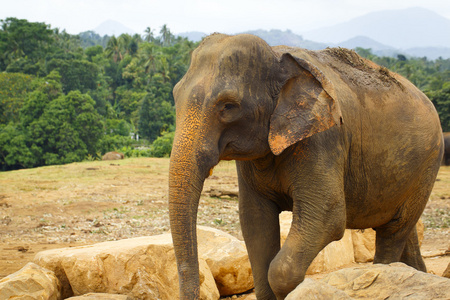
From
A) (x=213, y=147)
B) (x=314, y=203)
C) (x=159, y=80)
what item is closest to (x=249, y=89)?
(x=213, y=147)

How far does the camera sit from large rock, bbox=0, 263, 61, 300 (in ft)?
13.6

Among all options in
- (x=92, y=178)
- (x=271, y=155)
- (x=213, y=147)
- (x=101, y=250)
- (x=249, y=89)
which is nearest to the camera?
(x=213, y=147)

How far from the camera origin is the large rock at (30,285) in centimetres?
415

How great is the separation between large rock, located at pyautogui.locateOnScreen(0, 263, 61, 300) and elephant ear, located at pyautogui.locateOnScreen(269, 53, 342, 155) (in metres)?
2.35

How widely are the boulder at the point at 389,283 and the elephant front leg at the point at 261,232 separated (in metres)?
0.74

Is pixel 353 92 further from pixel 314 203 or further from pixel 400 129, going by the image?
pixel 314 203

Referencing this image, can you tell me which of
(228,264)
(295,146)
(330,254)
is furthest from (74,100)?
(295,146)

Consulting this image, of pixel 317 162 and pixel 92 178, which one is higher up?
pixel 317 162

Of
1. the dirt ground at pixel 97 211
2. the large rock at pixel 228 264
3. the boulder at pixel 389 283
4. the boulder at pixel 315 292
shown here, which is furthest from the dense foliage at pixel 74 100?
the boulder at pixel 315 292

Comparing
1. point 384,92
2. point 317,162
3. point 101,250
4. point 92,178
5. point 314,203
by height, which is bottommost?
point 92,178

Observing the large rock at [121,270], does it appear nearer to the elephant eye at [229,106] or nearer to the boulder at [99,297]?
the boulder at [99,297]

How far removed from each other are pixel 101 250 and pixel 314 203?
2.23 meters

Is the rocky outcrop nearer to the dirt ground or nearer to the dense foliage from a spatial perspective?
the dirt ground

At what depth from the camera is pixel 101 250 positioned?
4.84 meters
